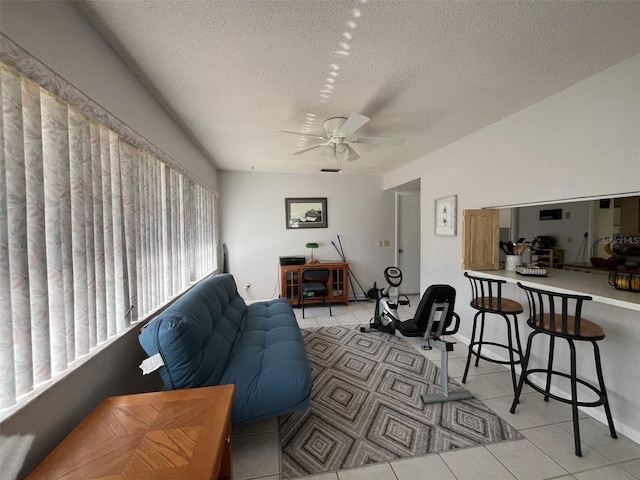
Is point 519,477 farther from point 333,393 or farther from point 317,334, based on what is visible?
point 317,334

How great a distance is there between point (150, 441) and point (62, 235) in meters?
0.92

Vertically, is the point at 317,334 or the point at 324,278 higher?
the point at 324,278

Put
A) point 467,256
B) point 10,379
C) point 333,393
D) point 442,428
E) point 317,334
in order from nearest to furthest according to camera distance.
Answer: point 10,379
point 442,428
point 333,393
point 467,256
point 317,334

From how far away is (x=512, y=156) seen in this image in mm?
2324

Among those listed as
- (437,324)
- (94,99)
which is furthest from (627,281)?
(94,99)

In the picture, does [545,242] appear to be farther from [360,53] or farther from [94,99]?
[94,99]

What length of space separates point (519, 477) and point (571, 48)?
8.07 feet

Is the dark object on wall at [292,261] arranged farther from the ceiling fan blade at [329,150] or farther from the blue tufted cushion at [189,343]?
the blue tufted cushion at [189,343]

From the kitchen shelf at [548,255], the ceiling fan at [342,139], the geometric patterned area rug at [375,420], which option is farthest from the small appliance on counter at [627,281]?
the ceiling fan at [342,139]

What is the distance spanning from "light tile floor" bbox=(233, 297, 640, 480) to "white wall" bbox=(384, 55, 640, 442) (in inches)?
10.0

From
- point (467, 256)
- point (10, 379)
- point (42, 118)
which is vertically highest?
point (42, 118)

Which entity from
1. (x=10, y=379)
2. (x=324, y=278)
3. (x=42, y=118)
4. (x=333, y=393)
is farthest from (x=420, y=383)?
(x=42, y=118)

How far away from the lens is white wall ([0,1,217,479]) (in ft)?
2.88

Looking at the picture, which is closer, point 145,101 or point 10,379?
point 10,379
